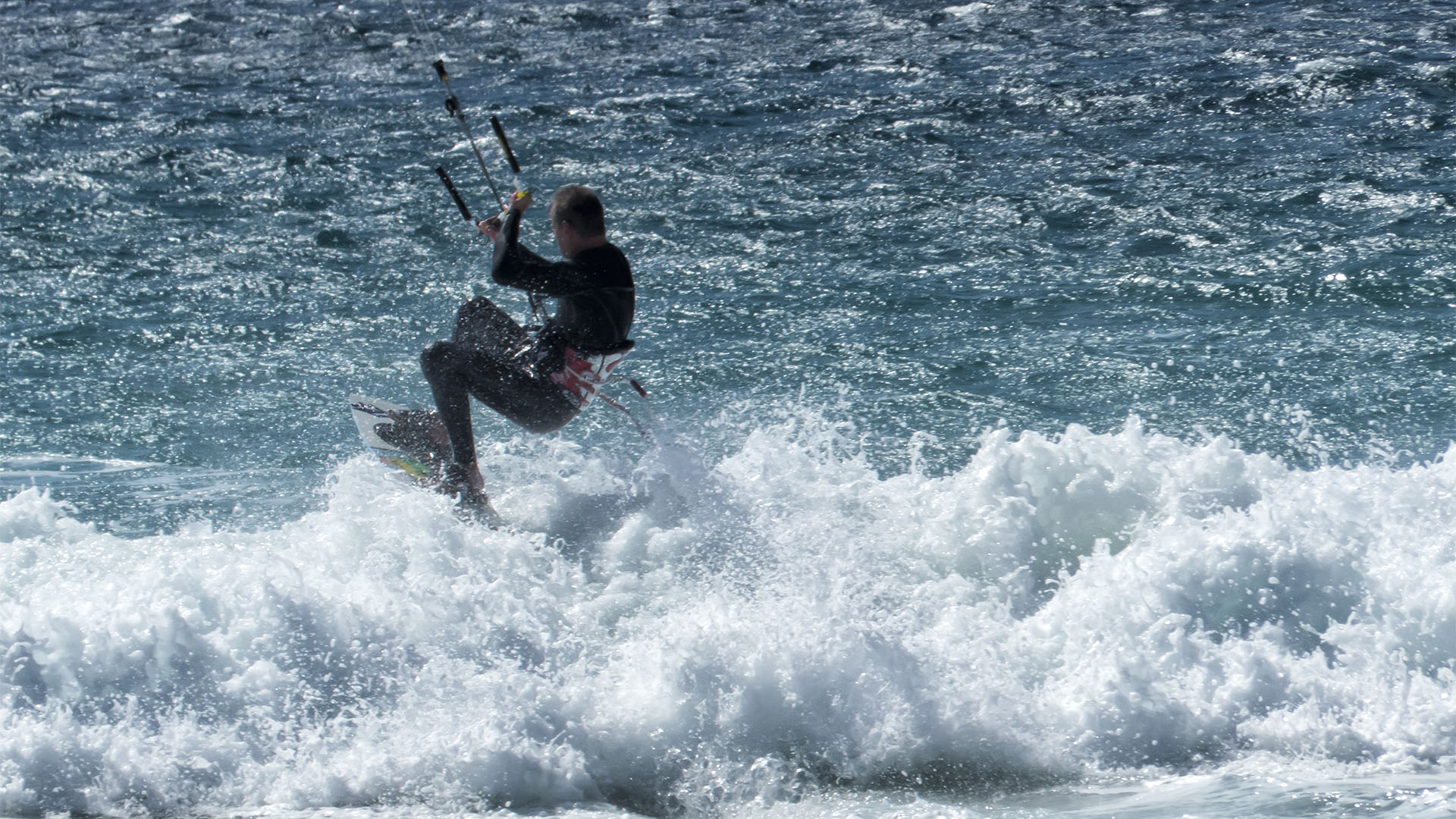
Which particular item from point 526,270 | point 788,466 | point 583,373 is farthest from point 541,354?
point 788,466

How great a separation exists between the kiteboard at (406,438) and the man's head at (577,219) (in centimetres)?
119

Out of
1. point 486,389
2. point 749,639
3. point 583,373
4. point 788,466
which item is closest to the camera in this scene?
point 749,639

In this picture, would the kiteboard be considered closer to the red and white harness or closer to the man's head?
the red and white harness

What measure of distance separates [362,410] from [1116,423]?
13.7ft

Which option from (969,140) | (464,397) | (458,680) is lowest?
(969,140)

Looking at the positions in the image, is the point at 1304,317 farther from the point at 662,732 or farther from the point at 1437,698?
the point at 662,732

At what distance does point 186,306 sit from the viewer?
405 inches

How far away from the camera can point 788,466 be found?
6.74m

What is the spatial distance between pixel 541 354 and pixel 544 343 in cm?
6

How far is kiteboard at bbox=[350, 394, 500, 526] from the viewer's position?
679cm

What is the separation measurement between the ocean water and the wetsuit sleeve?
3.52 feet

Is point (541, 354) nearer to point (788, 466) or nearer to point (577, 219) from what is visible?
point (577, 219)

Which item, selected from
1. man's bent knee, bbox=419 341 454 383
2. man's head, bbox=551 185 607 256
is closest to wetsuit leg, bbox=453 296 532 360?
man's bent knee, bbox=419 341 454 383

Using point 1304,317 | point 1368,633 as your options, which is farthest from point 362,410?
point 1304,317
